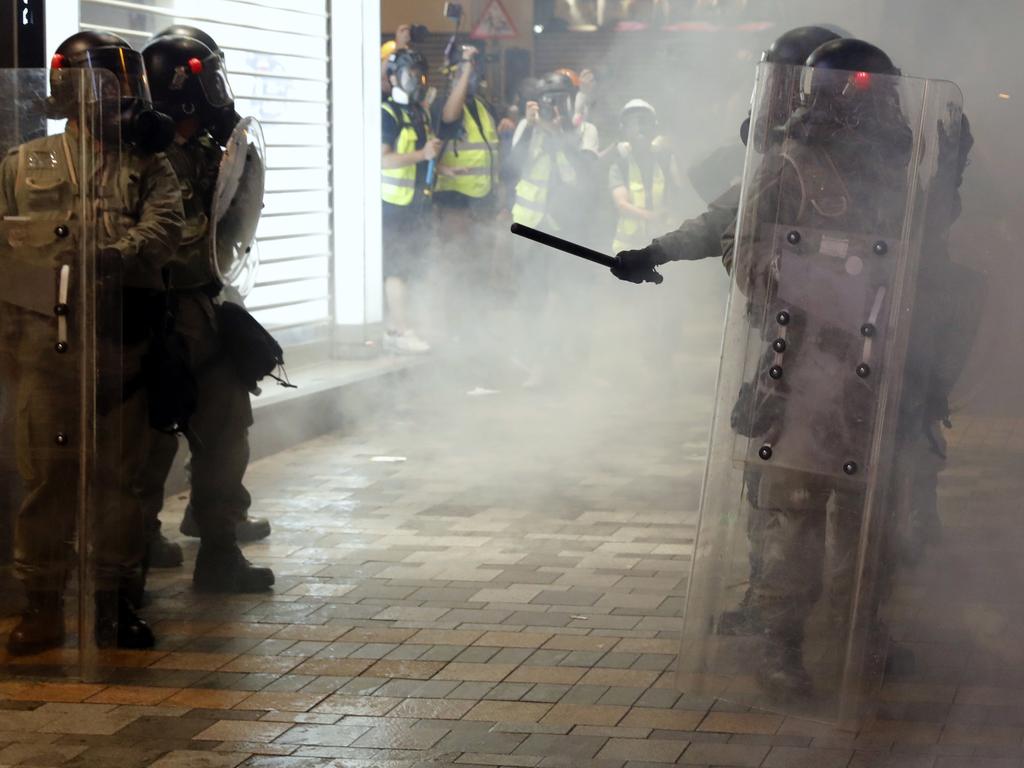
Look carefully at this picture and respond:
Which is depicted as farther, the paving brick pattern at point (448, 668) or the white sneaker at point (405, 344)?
the white sneaker at point (405, 344)

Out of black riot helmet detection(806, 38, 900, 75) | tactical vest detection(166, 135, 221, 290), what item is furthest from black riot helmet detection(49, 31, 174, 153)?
black riot helmet detection(806, 38, 900, 75)

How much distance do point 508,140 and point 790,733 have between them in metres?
10.5

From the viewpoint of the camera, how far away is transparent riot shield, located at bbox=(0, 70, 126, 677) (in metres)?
4.17

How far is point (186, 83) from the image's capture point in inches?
200

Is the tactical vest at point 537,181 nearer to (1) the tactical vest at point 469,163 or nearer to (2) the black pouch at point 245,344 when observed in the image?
(1) the tactical vest at point 469,163

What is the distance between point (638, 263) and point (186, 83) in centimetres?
160

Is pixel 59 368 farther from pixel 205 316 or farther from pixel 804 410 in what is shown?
pixel 804 410

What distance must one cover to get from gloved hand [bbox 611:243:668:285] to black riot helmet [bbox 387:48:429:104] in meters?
7.28

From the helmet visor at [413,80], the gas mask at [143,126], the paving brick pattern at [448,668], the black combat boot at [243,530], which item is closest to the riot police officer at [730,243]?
the paving brick pattern at [448,668]

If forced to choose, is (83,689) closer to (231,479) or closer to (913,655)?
(231,479)

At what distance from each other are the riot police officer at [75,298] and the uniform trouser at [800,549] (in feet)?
5.22

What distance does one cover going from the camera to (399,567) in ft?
18.2

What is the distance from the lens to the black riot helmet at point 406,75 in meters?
11.3

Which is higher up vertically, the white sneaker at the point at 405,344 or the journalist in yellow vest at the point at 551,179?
the journalist in yellow vest at the point at 551,179
